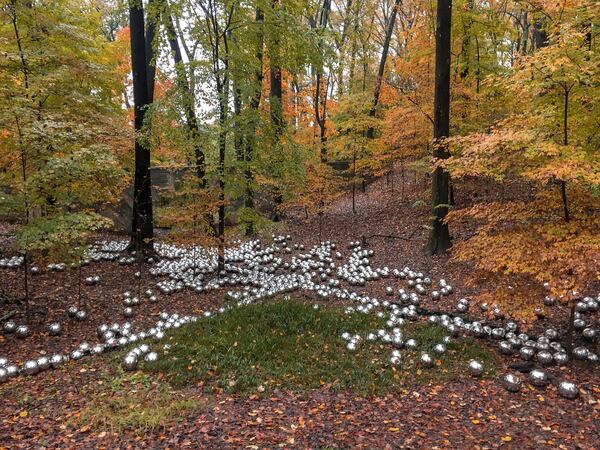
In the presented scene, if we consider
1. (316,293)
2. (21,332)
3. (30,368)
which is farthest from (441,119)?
(21,332)

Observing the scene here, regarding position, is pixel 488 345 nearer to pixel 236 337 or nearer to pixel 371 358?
pixel 371 358

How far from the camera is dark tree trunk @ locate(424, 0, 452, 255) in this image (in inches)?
354

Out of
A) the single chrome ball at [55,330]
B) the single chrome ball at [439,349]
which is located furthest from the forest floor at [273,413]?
the single chrome ball at [439,349]

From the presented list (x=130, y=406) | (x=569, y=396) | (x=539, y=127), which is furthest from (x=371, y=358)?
(x=539, y=127)

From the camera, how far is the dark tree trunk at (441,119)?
8992 mm

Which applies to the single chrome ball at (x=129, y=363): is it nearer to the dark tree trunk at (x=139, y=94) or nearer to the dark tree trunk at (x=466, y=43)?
the dark tree trunk at (x=139, y=94)

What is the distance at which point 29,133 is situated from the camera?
517cm

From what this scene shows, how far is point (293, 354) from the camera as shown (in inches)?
222

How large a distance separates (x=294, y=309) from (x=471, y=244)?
3.21 m

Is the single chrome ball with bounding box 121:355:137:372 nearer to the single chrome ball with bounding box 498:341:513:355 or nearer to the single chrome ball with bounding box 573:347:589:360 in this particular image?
the single chrome ball with bounding box 498:341:513:355

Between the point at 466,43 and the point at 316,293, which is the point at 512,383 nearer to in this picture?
the point at 316,293

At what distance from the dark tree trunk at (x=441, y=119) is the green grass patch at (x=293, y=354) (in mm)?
3686

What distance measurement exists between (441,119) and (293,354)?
261 inches

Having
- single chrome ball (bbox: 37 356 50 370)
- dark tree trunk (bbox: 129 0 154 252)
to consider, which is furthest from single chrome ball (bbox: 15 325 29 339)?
dark tree trunk (bbox: 129 0 154 252)
